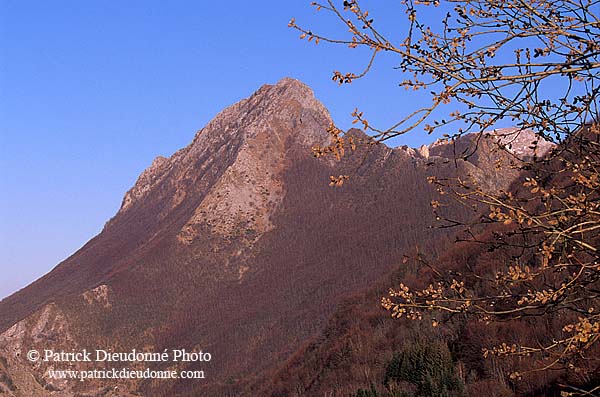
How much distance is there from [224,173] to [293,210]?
15.9 metres

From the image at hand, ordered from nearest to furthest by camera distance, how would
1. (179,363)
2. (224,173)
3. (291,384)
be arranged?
1. (291,384)
2. (179,363)
3. (224,173)

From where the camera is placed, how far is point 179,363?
3578 inches

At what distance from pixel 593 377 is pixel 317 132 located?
14251 centimetres

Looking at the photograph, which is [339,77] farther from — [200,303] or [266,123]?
[266,123]

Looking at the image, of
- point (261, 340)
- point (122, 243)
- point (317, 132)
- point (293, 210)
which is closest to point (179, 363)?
point (261, 340)

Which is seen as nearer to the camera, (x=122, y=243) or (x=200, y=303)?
(x=200, y=303)

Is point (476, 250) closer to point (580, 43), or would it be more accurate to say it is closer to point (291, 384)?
point (291, 384)

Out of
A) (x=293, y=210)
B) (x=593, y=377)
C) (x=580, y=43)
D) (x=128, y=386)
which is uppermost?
(x=293, y=210)

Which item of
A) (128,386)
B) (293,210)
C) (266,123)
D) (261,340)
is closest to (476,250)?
(261,340)

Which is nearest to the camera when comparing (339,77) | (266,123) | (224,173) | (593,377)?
(339,77)

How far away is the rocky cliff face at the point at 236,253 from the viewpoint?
85188 mm

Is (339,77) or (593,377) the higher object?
(339,77)

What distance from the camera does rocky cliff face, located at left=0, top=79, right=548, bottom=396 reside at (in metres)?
85.2

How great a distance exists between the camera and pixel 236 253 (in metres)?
121
